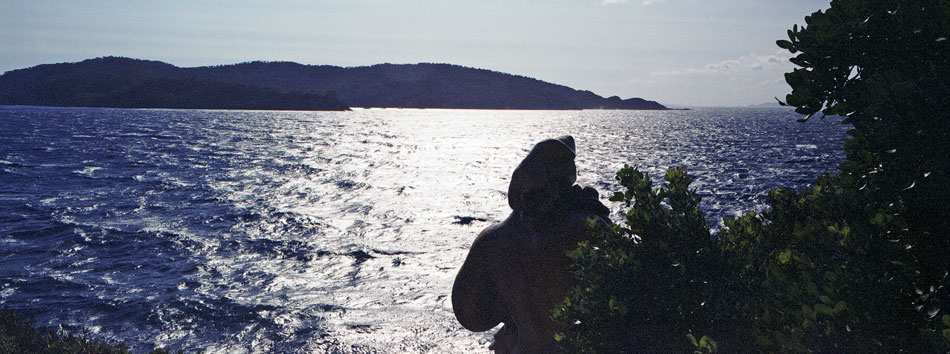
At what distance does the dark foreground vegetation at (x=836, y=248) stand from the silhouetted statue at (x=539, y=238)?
2.17 ft

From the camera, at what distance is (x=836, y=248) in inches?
117

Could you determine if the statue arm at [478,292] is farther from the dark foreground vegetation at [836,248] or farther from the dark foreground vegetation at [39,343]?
the dark foreground vegetation at [39,343]

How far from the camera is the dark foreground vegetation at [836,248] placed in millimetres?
2688

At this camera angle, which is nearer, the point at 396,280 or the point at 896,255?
the point at 896,255

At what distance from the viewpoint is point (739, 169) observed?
51.2m

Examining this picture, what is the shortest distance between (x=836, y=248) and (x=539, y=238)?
2255mm

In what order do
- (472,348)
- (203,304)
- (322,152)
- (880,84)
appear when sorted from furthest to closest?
(322,152) < (203,304) < (472,348) < (880,84)

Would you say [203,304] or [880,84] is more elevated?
[880,84]

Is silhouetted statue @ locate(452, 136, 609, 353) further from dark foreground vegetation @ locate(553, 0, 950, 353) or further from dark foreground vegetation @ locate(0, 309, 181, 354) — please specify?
dark foreground vegetation @ locate(0, 309, 181, 354)

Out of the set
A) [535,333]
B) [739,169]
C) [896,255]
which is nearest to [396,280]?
[535,333]

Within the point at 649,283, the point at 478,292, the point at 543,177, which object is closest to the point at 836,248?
the point at 649,283

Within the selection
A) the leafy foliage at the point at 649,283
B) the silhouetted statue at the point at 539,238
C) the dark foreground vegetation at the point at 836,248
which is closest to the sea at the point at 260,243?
the silhouetted statue at the point at 539,238

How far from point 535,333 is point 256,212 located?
28.2 m

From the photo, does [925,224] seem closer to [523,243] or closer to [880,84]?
[880,84]
